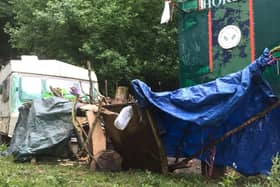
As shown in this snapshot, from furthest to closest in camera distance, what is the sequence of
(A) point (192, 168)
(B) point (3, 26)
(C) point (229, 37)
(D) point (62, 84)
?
1. (B) point (3, 26)
2. (D) point (62, 84)
3. (C) point (229, 37)
4. (A) point (192, 168)

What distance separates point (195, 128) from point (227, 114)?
965mm

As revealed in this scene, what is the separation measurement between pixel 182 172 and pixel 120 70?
7928 mm

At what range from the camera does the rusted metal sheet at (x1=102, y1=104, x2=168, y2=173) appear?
6598mm

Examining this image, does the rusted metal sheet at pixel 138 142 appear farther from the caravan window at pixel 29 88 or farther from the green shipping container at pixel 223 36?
the caravan window at pixel 29 88

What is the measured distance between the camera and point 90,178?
627 cm

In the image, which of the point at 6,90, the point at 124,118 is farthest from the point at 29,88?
the point at 124,118

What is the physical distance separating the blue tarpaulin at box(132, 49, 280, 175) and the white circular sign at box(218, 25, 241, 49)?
90.5 inches

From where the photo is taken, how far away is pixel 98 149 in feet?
24.2

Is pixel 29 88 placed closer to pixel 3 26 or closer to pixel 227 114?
pixel 227 114

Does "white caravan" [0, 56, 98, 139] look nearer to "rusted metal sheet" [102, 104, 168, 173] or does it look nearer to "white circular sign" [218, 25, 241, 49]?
"rusted metal sheet" [102, 104, 168, 173]

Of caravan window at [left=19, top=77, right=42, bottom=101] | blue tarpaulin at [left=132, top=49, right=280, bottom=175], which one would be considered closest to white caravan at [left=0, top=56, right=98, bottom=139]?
caravan window at [left=19, top=77, right=42, bottom=101]

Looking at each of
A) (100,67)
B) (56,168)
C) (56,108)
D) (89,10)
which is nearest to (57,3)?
(89,10)

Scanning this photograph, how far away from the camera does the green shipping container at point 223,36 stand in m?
7.60

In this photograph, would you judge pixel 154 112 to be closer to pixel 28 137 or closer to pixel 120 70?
pixel 28 137
